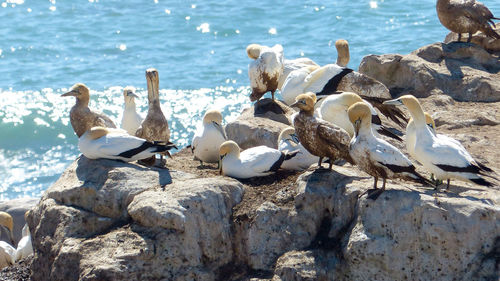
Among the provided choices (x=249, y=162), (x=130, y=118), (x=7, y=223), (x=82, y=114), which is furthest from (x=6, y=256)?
(x=249, y=162)

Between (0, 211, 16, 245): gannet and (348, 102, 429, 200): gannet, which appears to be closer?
(348, 102, 429, 200): gannet

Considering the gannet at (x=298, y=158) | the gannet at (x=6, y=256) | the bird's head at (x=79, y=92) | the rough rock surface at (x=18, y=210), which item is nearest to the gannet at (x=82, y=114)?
the bird's head at (x=79, y=92)

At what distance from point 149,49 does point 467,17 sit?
494 inches

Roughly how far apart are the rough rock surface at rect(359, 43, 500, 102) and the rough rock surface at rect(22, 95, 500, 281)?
4.28 metres

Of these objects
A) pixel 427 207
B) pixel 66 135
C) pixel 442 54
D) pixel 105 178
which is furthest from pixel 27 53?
pixel 427 207

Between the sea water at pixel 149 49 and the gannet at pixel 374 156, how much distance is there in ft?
32.5

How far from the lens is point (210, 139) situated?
9508mm

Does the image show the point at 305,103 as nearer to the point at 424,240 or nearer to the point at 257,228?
the point at 257,228

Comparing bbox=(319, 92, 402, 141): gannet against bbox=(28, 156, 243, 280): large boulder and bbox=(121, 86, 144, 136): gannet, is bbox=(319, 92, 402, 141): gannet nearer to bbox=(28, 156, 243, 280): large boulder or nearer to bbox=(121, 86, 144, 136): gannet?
bbox=(28, 156, 243, 280): large boulder

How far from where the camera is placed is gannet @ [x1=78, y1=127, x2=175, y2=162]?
8.20 m

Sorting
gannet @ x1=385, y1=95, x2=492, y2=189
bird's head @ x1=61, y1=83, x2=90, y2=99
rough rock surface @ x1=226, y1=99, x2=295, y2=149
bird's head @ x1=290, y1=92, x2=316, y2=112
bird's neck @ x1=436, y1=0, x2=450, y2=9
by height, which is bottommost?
rough rock surface @ x1=226, y1=99, x2=295, y2=149

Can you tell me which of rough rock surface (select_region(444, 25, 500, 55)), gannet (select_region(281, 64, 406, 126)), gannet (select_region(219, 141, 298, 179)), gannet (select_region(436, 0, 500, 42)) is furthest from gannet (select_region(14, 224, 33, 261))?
rough rock surface (select_region(444, 25, 500, 55))

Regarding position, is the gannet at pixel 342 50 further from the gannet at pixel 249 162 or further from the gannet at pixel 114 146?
the gannet at pixel 114 146

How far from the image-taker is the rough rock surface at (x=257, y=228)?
22.3ft
